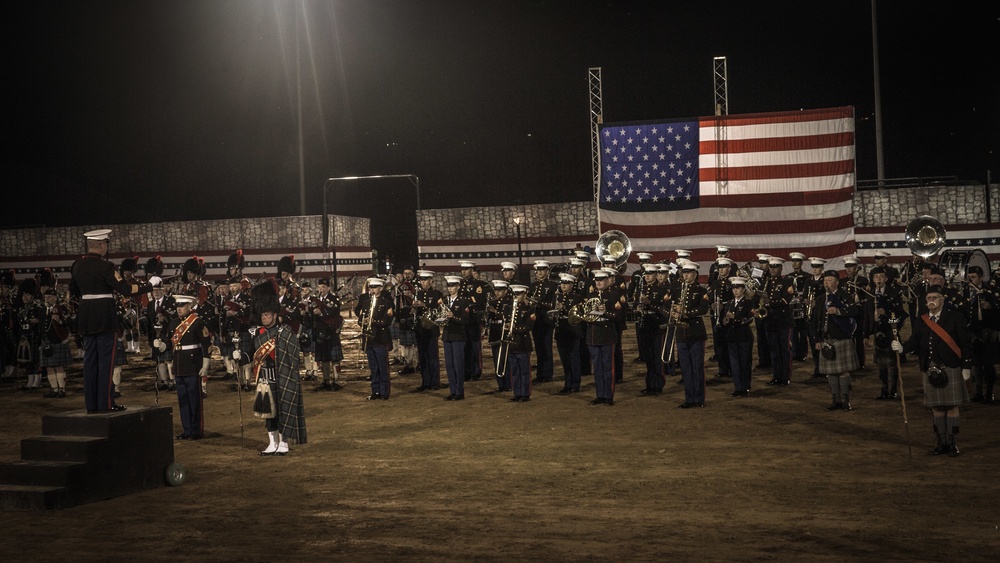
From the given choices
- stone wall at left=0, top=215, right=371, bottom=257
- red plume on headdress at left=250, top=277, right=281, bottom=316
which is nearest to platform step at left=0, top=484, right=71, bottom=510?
red plume on headdress at left=250, top=277, right=281, bottom=316

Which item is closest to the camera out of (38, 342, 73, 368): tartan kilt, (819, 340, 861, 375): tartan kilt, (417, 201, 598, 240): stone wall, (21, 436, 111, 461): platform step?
(21, 436, 111, 461): platform step

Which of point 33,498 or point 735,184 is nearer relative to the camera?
point 33,498

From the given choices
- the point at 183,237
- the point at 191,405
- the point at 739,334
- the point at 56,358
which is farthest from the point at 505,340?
the point at 183,237

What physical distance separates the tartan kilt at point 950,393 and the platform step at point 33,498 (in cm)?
926

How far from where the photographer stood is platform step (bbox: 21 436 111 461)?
10.0 m

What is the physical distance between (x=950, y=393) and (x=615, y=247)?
46.4ft

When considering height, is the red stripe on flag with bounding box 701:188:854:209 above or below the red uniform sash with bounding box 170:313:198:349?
above

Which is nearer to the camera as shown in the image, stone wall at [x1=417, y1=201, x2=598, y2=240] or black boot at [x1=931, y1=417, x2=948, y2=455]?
black boot at [x1=931, y1=417, x2=948, y2=455]

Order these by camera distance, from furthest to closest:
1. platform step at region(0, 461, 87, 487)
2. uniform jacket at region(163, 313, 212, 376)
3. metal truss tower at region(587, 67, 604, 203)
Result: metal truss tower at region(587, 67, 604, 203) → uniform jacket at region(163, 313, 212, 376) → platform step at region(0, 461, 87, 487)

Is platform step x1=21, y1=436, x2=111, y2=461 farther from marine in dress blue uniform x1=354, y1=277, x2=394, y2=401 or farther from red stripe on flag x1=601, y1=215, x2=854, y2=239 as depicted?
red stripe on flag x1=601, y1=215, x2=854, y2=239

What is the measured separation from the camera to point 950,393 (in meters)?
10.9

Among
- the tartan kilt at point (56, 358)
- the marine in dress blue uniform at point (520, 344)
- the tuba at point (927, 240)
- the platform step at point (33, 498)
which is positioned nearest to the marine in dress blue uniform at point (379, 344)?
the marine in dress blue uniform at point (520, 344)

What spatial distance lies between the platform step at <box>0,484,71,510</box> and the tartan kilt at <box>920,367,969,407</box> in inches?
364

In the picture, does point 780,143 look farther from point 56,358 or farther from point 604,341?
point 56,358
